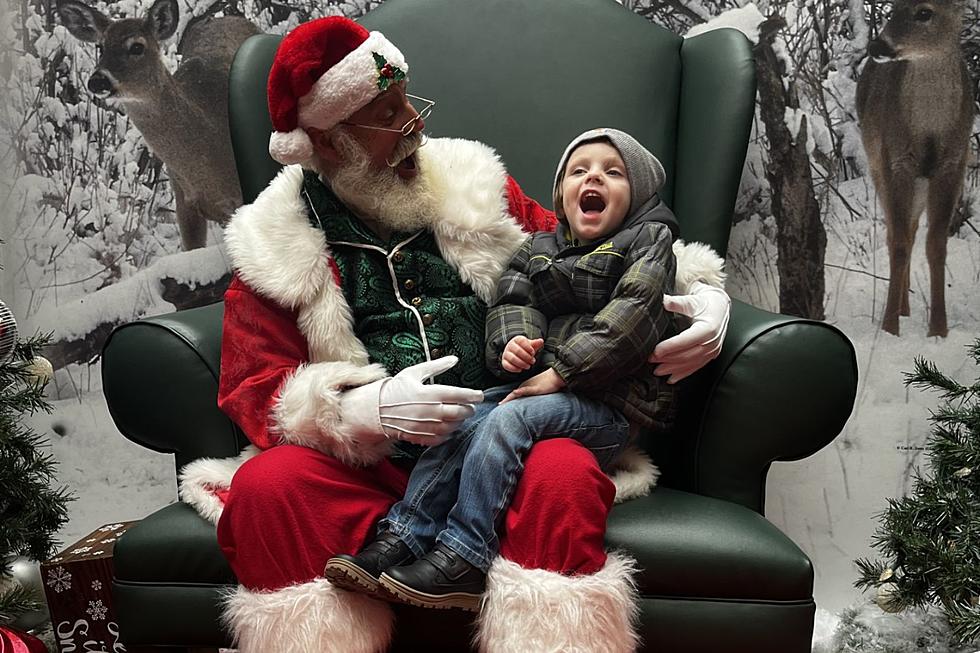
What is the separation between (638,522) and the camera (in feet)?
5.30

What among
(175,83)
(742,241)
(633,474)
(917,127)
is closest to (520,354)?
(633,474)

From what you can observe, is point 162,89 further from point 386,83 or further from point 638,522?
point 638,522

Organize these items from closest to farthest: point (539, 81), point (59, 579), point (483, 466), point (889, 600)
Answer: point (483, 466) < point (889, 600) < point (59, 579) < point (539, 81)

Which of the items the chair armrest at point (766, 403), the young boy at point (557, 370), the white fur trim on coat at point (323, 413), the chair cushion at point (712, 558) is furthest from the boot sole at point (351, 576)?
the chair armrest at point (766, 403)

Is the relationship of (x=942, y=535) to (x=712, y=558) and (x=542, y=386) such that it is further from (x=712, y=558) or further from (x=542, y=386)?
(x=542, y=386)

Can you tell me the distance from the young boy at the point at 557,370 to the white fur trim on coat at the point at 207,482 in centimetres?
30

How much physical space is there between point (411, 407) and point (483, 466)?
0.16 meters

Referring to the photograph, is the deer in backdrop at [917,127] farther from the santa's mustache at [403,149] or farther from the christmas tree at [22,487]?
the christmas tree at [22,487]

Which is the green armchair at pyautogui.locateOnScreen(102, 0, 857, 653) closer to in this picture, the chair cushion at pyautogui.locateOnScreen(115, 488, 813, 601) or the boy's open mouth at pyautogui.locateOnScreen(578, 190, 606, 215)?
the chair cushion at pyautogui.locateOnScreen(115, 488, 813, 601)

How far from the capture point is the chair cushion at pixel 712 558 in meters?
1.54

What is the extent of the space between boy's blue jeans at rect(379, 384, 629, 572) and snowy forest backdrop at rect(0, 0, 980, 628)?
95 cm

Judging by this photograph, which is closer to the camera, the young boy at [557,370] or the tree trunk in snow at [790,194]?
the young boy at [557,370]


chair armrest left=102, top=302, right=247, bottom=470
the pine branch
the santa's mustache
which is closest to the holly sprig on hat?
the santa's mustache

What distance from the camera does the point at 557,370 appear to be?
1733 millimetres
